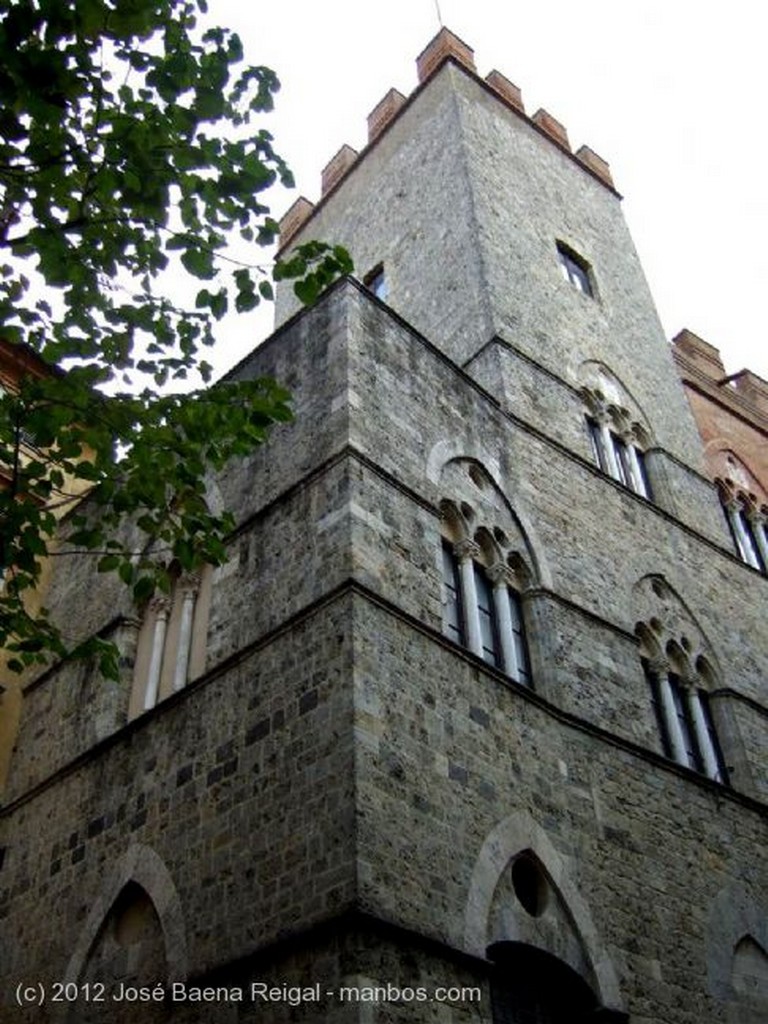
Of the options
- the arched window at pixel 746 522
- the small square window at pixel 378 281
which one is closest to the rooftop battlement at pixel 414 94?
the small square window at pixel 378 281

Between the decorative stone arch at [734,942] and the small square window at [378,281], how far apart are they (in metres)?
10.2

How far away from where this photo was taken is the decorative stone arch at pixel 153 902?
7.82 metres

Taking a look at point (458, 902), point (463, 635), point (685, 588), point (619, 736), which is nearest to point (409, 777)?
point (458, 902)

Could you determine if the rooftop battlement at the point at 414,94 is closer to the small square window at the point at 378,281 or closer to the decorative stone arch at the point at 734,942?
the small square window at the point at 378,281

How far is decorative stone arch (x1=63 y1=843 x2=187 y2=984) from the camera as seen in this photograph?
7.82 m

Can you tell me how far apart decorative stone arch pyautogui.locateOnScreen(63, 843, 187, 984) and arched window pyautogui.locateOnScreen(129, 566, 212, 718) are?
1526 millimetres

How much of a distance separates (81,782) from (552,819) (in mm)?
4299

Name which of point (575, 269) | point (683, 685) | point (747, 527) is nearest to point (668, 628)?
point (683, 685)

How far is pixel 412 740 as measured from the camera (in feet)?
25.4

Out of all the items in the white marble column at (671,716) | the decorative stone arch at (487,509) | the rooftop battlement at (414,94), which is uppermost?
the rooftop battlement at (414,94)

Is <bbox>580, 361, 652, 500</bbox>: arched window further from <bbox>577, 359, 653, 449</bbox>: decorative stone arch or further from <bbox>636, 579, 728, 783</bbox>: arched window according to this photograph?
<bbox>636, 579, 728, 783</bbox>: arched window

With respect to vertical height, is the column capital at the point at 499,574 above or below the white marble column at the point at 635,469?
below

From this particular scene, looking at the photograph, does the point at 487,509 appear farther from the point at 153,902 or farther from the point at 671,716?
the point at 153,902

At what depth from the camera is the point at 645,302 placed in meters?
17.8
